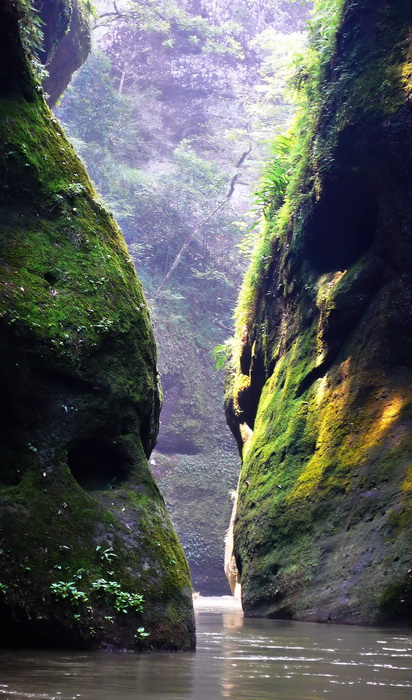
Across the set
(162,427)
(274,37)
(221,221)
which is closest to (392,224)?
(162,427)

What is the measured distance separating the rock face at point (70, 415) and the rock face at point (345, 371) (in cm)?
273

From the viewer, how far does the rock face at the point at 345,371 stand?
24.9 ft

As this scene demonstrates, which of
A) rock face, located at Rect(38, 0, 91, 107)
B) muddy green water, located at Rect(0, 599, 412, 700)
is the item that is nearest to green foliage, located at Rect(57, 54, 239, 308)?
rock face, located at Rect(38, 0, 91, 107)

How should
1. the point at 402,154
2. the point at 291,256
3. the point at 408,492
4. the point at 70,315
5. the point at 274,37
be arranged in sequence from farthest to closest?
the point at 274,37
the point at 291,256
the point at 402,154
the point at 408,492
the point at 70,315

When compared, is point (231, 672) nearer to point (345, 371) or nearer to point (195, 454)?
point (345, 371)

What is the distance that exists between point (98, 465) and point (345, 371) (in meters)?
4.59

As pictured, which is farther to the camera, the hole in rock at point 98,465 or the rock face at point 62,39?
the rock face at point 62,39

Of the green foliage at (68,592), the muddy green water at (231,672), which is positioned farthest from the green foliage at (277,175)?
the green foliage at (68,592)

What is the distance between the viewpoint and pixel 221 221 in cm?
A: 3309

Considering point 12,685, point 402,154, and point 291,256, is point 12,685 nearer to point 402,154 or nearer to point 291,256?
point 402,154

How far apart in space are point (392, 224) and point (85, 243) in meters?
4.57

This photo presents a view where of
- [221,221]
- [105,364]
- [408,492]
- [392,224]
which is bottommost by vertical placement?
[408,492]

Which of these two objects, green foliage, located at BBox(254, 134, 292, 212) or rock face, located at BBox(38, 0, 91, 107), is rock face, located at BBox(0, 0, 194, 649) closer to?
green foliage, located at BBox(254, 134, 292, 212)

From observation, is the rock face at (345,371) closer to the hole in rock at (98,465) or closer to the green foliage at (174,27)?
the hole in rock at (98,465)
